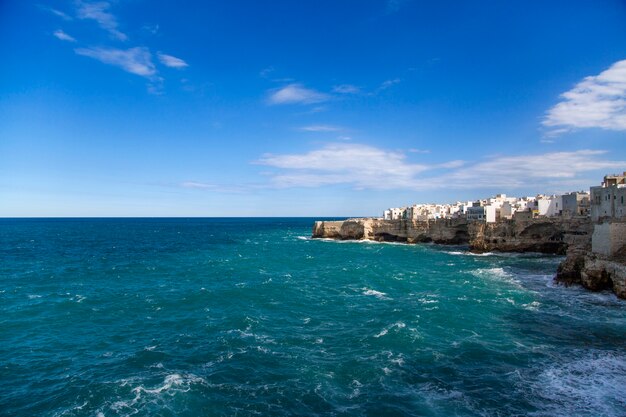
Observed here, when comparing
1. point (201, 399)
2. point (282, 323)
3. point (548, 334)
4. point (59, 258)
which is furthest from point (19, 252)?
point (548, 334)

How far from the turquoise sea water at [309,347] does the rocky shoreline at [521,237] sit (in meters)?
2.40

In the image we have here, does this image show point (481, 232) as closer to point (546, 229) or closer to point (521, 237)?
point (521, 237)

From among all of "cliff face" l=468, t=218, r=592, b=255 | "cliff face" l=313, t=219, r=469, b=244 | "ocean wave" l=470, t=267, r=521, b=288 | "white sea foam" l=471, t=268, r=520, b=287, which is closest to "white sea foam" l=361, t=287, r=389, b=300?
"ocean wave" l=470, t=267, r=521, b=288

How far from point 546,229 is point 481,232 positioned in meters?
11.4

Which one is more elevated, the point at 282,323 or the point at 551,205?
the point at 551,205

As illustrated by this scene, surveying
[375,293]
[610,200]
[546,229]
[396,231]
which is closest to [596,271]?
[610,200]

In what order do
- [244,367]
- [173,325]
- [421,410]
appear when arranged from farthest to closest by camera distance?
[173,325], [244,367], [421,410]

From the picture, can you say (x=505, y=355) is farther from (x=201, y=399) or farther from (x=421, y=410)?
(x=201, y=399)

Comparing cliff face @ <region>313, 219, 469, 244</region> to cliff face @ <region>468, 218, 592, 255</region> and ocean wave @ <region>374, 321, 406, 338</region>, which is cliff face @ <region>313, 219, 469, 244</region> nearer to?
cliff face @ <region>468, 218, 592, 255</region>

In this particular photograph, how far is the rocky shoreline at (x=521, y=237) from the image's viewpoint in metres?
40.1

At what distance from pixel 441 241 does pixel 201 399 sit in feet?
278

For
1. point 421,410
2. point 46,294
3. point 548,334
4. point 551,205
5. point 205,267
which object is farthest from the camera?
point 551,205

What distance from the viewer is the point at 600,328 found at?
92.6 ft

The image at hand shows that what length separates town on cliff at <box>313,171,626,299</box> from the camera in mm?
41438
